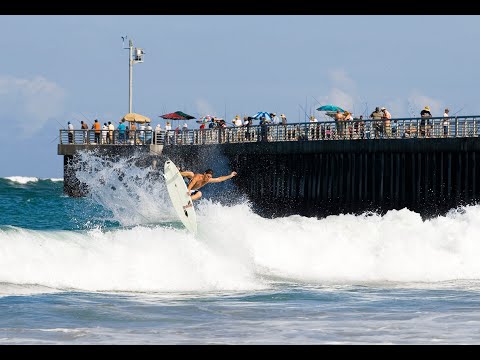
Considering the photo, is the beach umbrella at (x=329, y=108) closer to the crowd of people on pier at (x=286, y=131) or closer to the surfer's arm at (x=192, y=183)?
the crowd of people on pier at (x=286, y=131)

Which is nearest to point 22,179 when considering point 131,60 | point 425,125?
point 131,60

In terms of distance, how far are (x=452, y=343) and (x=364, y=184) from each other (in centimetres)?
2662

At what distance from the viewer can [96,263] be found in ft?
76.4

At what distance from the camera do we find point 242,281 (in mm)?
24234

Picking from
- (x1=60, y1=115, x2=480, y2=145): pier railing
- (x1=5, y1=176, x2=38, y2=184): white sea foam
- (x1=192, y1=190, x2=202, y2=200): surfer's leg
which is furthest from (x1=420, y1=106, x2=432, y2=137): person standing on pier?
(x1=5, y1=176, x2=38, y2=184): white sea foam

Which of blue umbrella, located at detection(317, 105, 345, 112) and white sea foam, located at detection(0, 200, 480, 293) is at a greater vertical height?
blue umbrella, located at detection(317, 105, 345, 112)

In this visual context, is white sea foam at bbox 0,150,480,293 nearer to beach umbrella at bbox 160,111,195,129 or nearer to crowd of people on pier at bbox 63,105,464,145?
crowd of people on pier at bbox 63,105,464,145

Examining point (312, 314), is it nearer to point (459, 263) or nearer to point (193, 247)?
point (193, 247)

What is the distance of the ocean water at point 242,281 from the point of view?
52.1 feet

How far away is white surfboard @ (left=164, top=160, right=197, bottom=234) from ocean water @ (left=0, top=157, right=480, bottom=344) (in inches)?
16.3

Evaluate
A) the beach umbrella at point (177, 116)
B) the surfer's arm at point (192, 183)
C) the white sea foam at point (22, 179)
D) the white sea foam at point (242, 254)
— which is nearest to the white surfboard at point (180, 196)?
the surfer's arm at point (192, 183)

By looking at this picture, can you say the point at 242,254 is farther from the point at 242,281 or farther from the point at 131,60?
the point at 131,60

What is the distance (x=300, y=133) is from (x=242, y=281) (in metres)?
21.8

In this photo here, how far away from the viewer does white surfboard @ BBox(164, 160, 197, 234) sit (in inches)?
1104
